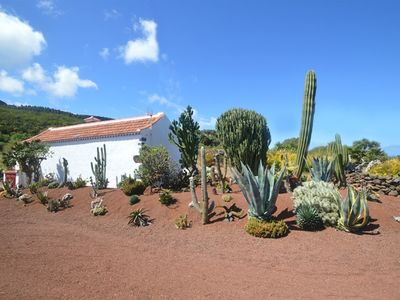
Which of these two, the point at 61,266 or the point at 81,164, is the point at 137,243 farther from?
the point at 81,164

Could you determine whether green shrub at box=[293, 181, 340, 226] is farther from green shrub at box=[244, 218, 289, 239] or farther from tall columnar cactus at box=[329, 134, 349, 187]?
tall columnar cactus at box=[329, 134, 349, 187]

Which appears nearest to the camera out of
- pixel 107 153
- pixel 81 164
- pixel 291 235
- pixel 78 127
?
pixel 291 235

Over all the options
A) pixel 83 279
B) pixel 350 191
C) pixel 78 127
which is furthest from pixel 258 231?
pixel 78 127

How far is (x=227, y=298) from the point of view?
195 inches

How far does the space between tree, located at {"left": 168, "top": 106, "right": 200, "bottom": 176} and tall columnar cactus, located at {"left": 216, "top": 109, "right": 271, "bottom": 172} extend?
2.01m

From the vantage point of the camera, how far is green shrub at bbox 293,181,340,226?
8664mm

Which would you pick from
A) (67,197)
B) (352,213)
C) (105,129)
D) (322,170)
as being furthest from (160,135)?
(352,213)

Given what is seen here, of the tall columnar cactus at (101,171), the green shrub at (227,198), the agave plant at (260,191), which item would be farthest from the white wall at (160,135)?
the agave plant at (260,191)

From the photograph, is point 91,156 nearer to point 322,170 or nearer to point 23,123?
point 322,170

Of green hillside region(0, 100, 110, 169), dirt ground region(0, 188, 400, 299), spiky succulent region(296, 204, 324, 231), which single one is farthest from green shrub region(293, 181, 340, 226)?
green hillside region(0, 100, 110, 169)

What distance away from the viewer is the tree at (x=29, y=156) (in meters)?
20.0

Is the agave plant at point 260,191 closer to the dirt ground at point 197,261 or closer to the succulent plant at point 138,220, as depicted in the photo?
the dirt ground at point 197,261

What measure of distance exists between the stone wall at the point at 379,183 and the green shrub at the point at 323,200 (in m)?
3.94

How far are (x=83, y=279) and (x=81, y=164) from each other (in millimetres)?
14723
